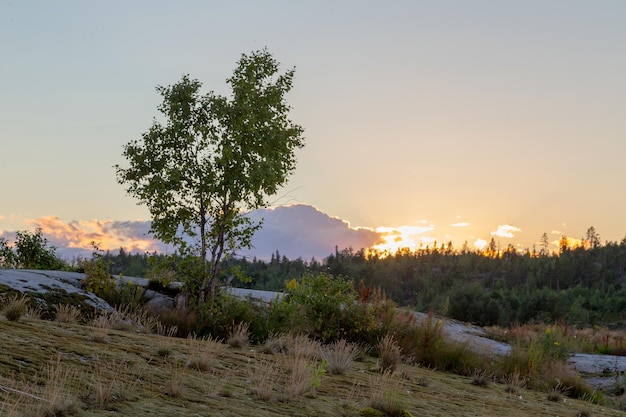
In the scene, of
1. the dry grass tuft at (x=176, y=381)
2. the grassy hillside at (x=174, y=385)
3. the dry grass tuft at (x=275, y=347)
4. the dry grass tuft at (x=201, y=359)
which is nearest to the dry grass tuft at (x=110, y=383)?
the grassy hillside at (x=174, y=385)

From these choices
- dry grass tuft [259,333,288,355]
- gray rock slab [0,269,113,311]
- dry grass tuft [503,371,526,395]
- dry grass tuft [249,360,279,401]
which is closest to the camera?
dry grass tuft [249,360,279,401]

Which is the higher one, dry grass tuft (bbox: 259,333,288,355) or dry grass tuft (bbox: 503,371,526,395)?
dry grass tuft (bbox: 259,333,288,355)

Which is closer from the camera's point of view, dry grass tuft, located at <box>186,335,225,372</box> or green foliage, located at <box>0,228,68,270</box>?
dry grass tuft, located at <box>186,335,225,372</box>

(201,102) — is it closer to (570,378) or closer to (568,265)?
(570,378)

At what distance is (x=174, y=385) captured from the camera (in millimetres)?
5812

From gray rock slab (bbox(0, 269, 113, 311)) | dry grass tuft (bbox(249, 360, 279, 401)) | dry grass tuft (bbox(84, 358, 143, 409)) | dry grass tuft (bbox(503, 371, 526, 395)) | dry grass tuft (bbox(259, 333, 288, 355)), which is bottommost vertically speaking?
dry grass tuft (bbox(503, 371, 526, 395))

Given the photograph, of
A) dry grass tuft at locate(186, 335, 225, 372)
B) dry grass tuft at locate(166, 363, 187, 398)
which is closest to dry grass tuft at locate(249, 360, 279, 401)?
dry grass tuft at locate(186, 335, 225, 372)

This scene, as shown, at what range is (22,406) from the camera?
14.5ft

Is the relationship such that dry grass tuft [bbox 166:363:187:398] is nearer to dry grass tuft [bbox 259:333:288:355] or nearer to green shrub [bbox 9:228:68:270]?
dry grass tuft [bbox 259:333:288:355]

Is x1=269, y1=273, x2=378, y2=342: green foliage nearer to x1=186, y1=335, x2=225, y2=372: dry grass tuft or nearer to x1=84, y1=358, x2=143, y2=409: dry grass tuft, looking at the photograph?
x1=186, y1=335, x2=225, y2=372: dry grass tuft

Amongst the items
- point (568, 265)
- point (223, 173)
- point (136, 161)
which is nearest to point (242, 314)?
point (223, 173)

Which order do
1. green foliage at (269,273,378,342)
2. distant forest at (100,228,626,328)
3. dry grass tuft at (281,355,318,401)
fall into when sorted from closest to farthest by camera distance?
1. dry grass tuft at (281,355,318,401)
2. green foliage at (269,273,378,342)
3. distant forest at (100,228,626,328)

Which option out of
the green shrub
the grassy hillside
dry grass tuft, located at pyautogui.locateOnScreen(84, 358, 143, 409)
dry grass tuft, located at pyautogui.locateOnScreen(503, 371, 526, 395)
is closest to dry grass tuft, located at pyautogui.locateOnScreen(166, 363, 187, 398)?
the grassy hillside

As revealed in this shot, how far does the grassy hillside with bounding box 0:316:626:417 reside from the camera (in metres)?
5.02
